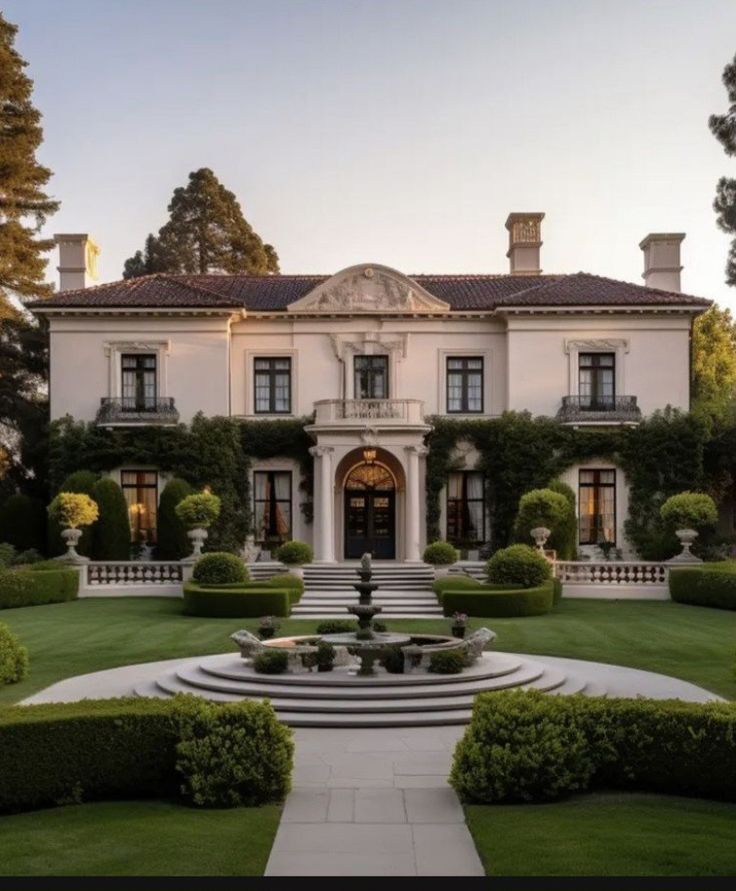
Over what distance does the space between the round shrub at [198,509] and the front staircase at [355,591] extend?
2190 mm

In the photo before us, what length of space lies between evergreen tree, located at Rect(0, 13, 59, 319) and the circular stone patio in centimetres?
2827

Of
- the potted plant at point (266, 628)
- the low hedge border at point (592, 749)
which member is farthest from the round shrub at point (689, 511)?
the low hedge border at point (592, 749)

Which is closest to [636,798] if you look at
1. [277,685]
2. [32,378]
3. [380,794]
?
[380,794]

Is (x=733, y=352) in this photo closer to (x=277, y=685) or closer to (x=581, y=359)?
(x=581, y=359)

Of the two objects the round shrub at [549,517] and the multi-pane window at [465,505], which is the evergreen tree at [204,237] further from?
the round shrub at [549,517]

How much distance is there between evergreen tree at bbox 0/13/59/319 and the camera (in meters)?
41.3

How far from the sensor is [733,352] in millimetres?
50906

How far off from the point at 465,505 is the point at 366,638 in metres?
19.5

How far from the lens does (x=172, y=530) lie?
108 ft

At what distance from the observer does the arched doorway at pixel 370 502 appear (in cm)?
3544

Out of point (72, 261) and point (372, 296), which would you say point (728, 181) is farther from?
point (72, 261)

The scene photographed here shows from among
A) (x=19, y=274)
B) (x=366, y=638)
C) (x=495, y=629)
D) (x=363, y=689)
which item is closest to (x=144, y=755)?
(x=363, y=689)

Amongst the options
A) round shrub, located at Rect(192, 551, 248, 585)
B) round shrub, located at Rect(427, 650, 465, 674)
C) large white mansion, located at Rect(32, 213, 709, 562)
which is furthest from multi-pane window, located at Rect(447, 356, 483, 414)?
round shrub, located at Rect(427, 650, 465, 674)
